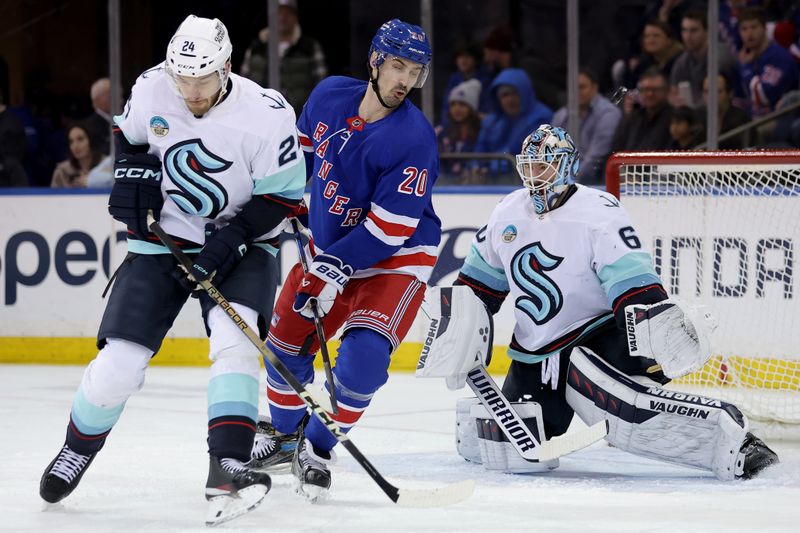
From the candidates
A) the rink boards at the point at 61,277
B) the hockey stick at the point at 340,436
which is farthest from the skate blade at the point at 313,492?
the rink boards at the point at 61,277

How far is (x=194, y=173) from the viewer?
117 inches

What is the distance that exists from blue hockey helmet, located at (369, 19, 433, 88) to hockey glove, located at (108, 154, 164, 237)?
64cm

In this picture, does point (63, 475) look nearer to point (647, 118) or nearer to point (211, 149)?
point (211, 149)

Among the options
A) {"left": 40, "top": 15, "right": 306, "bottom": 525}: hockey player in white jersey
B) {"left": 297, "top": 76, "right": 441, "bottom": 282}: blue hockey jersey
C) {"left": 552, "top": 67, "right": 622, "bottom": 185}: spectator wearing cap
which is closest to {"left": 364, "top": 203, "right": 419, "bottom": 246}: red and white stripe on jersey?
{"left": 297, "top": 76, "right": 441, "bottom": 282}: blue hockey jersey

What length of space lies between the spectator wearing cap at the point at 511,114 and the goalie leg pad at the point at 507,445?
2.69 metres

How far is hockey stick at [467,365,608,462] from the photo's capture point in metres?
3.46

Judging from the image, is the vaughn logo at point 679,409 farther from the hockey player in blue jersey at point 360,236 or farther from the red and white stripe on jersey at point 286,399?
the red and white stripe on jersey at point 286,399

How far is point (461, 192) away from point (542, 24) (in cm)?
90

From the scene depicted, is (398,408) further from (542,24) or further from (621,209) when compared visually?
(542,24)

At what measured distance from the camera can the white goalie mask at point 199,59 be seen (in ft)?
9.35

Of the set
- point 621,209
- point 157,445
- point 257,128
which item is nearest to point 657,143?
point 621,209

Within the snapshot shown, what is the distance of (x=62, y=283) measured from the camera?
6023 mm

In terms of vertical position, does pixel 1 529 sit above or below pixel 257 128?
below

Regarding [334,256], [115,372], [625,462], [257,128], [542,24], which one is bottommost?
[625,462]
